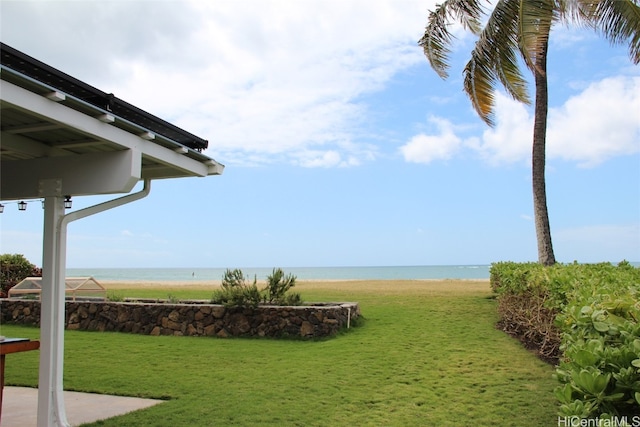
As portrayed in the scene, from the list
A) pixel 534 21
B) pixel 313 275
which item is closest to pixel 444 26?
pixel 534 21

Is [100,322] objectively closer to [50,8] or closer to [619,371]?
[50,8]

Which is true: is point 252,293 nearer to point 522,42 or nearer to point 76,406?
point 76,406

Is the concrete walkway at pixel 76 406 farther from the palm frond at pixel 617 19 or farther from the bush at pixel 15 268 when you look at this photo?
the bush at pixel 15 268

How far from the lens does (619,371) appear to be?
215cm

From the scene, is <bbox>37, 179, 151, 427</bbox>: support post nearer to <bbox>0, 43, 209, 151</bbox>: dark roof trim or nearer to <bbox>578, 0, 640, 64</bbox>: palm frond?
<bbox>0, 43, 209, 151</bbox>: dark roof trim

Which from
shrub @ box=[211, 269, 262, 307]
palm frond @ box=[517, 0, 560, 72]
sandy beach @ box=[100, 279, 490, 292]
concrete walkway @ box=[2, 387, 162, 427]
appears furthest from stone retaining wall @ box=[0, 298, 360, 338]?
sandy beach @ box=[100, 279, 490, 292]

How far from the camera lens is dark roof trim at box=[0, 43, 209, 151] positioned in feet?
13.4

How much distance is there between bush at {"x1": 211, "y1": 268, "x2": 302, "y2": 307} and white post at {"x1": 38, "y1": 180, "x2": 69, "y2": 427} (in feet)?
19.7

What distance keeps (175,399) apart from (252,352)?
3041mm

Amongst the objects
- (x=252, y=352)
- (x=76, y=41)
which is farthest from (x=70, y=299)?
(x=76, y=41)

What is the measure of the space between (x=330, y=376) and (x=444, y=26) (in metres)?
9.73

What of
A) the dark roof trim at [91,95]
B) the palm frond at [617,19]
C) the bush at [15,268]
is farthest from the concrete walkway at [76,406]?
the bush at [15,268]

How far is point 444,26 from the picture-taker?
44.2 ft

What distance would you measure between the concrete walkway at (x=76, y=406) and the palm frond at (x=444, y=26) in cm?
1085
